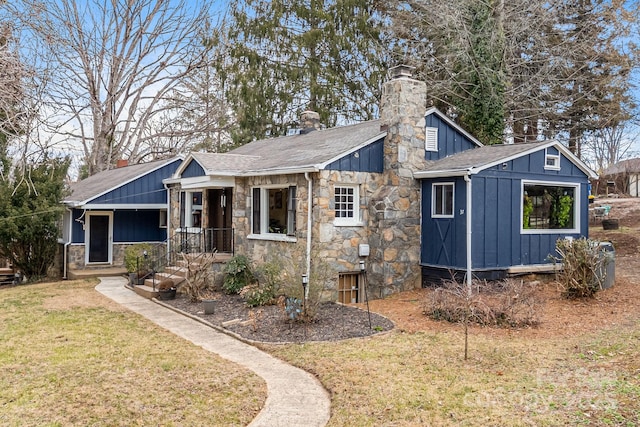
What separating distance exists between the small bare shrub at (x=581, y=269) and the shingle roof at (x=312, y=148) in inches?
201

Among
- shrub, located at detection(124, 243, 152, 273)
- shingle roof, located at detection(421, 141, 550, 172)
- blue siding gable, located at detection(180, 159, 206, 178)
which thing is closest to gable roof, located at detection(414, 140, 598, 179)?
shingle roof, located at detection(421, 141, 550, 172)

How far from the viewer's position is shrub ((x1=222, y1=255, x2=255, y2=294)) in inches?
512

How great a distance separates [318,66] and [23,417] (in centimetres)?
2088

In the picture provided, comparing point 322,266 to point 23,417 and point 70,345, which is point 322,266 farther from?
point 23,417

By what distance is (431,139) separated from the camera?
13305 mm

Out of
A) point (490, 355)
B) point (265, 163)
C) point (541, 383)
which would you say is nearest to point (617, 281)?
point (490, 355)

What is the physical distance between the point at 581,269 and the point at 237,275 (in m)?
8.05

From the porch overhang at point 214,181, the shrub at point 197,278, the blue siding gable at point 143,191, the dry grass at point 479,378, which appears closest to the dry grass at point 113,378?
the dry grass at point 479,378

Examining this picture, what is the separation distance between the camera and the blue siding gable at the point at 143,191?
18.0 m

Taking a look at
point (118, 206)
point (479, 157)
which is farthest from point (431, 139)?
point (118, 206)

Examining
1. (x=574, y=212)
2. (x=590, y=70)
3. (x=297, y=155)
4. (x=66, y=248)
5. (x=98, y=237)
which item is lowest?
(x=66, y=248)

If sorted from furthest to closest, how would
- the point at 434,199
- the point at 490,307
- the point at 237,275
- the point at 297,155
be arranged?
the point at 297,155 < the point at 237,275 < the point at 434,199 < the point at 490,307

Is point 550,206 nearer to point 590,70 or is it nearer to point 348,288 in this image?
point 348,288

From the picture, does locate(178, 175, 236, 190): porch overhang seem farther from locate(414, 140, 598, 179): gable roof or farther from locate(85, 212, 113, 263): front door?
locate(85, 212, 113, 263): front door
